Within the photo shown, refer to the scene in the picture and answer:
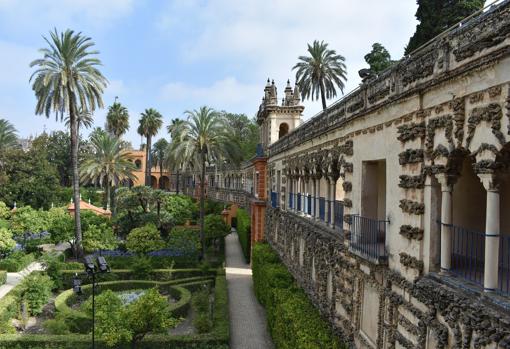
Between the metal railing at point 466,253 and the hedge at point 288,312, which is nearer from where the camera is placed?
the metal railing at point 466,253

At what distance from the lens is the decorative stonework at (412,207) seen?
765 centimetres

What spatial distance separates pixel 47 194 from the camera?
53.6 metres

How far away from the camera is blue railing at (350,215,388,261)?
9.76m

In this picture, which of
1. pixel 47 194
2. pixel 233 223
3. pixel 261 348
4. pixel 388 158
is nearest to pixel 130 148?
pixel 47 194

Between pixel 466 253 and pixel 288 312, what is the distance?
23.6 feet

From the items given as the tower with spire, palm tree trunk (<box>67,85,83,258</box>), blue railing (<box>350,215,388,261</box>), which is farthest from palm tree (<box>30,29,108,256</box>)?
blue railing (<box>350,215,388,261</box>)

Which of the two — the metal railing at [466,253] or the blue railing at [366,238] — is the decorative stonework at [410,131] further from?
the blue railing at [366,238]

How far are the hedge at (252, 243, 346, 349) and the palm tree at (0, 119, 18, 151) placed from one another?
4786 cm

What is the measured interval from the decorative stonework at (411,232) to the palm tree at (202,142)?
24.3m

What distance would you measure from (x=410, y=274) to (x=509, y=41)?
4.40 metres

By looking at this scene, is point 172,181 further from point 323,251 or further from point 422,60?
point 422,60

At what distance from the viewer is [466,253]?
8.30 meters

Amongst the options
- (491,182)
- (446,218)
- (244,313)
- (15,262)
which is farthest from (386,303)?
(15,262)

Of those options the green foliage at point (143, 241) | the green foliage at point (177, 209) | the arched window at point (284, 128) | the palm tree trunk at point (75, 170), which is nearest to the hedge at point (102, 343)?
the green foliage at point (143, 241)
